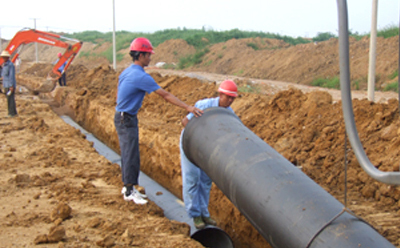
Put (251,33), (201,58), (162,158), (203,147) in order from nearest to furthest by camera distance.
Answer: (203,147), (162,158), (201,58), (251,33)

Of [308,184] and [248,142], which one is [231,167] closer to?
[248,142]

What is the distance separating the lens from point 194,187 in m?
4.13

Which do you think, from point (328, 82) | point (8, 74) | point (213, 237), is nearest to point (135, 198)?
point (213, 237)

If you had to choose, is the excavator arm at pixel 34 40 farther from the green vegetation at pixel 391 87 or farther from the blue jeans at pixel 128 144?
the green vegetation at pixel 391 87

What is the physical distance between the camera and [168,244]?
11.4 feet

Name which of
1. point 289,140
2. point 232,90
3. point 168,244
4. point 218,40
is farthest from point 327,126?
point 218,40

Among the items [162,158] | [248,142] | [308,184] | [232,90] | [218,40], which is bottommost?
[162,158]

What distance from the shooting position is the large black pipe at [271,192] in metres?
2.42

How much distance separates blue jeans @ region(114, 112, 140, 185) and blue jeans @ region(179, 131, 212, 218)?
67 centimetres

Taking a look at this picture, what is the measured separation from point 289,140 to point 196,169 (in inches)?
105

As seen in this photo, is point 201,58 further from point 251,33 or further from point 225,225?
point 225,225

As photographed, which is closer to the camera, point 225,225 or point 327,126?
point 225,225

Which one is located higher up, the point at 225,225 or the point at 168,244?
the point at 168,244

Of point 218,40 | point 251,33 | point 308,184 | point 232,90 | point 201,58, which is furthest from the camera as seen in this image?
point 251,33
